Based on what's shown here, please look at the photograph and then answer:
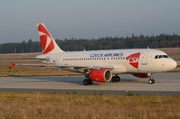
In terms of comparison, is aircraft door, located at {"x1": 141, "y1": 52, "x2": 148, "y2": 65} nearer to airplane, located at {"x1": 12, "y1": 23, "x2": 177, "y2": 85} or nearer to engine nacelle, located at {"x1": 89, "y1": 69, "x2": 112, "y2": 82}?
airplane, located at {"x1": 12, "y1": 23, "x2": 177, "y2": 85}

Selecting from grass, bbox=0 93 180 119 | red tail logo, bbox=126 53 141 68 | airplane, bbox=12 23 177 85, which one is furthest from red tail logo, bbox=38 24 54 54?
grass, bbox=0 93 180 119

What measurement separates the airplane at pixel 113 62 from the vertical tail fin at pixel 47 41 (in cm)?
88

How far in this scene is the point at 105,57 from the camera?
35438mm

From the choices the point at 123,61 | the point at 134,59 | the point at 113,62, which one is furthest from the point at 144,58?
the point at 113,62

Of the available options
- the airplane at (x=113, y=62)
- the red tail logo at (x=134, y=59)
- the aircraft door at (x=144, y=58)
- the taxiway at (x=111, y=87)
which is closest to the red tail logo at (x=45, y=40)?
the airplane at (x=113, y=62)

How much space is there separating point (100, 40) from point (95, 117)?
170m

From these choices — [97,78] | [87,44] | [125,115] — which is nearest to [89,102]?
[125,115]

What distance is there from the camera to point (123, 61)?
34.0m

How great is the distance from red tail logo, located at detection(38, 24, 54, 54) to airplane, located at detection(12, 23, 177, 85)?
1.16 meters

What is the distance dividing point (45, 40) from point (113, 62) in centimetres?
999

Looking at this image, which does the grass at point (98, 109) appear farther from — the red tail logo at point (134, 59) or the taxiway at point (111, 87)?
the red tail logo at point (134, 59)

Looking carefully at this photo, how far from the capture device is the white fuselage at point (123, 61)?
32.2 m

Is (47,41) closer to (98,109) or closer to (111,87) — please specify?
(111,87)

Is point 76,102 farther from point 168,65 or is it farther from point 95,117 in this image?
point 168,65
